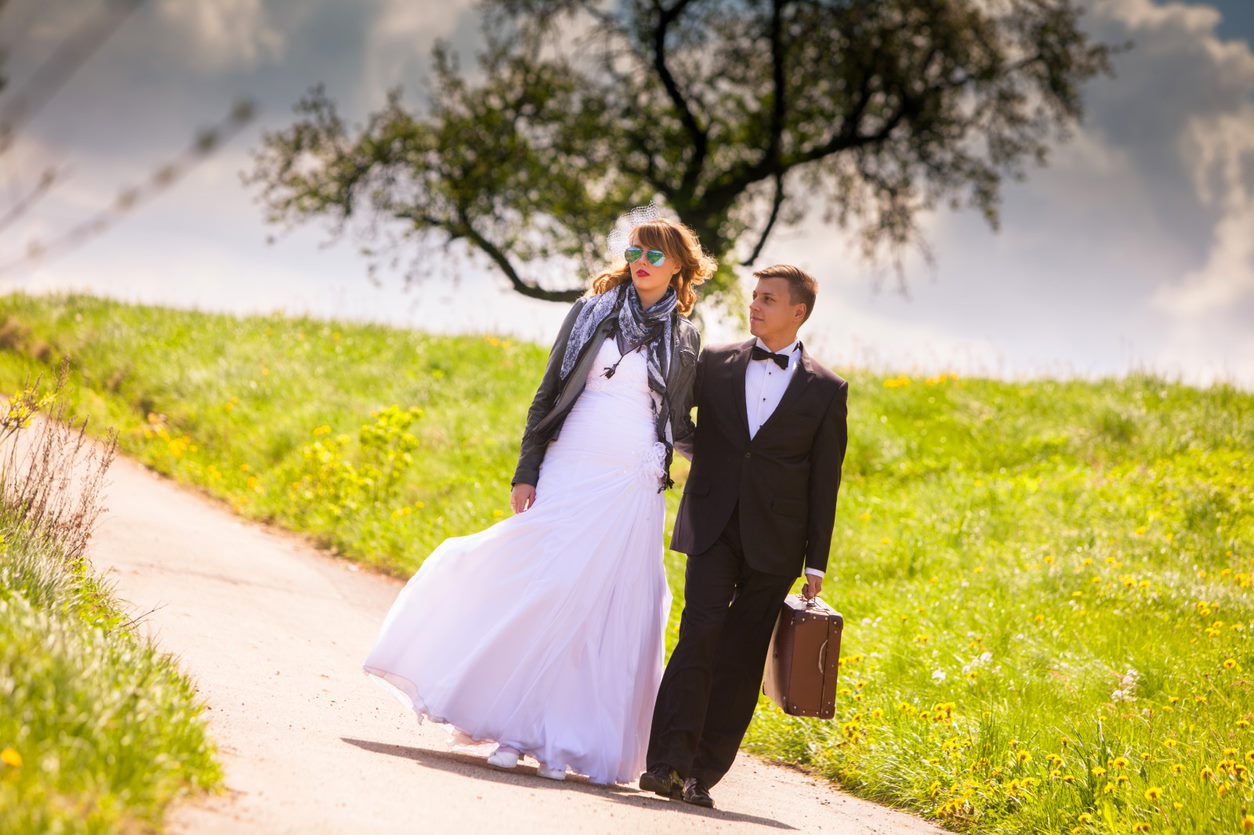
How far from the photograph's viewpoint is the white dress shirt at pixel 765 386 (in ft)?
17.9

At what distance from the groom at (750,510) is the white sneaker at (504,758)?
0.58 meters

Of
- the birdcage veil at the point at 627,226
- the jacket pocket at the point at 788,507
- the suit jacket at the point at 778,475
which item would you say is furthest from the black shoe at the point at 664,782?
the birdcage veil at the point at 627,226

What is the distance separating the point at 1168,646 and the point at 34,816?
21.5 ft

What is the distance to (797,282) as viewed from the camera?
548cm

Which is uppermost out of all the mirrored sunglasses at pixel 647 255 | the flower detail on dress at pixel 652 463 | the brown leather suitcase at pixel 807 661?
the mirrored sunglasses at pixel 647 255

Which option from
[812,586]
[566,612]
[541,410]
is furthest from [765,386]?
[566,612]

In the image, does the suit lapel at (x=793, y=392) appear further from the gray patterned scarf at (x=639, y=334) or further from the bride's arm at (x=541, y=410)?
the bride's arm at (x=541, y=410)

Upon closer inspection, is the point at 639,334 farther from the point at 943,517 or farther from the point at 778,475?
the point at 943,517

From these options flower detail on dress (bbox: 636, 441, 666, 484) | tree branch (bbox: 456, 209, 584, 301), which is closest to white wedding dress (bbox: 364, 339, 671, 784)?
flower detail on dress (bbox: 636, 441, 666, 484)

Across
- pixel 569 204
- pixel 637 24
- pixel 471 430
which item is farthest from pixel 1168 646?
pixel 637 24

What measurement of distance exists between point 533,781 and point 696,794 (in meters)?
0.73

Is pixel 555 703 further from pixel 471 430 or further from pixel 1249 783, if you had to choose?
pixel 471 430

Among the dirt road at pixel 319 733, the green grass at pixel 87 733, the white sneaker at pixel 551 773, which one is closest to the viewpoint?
the green grass at pixel 87 733

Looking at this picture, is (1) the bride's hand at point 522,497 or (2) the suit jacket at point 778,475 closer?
(2) the suit jacket at point 778,475
